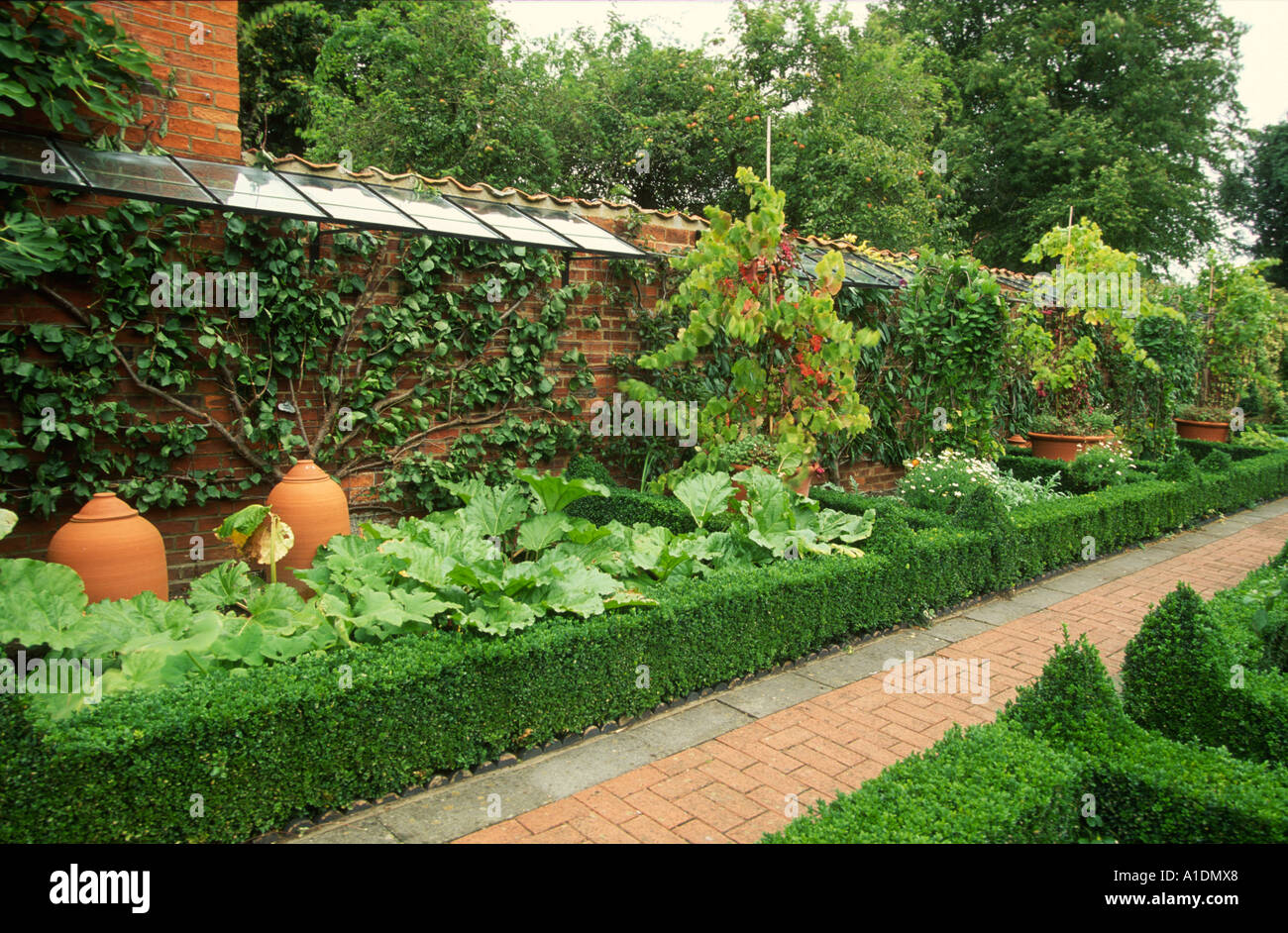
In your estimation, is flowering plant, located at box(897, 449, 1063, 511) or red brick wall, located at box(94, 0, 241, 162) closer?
red brick wall, located at box(94, 0, 241, 162)

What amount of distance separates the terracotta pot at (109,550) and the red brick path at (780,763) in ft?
7.82

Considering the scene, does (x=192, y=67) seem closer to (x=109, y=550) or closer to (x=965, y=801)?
(x=109, y=550)

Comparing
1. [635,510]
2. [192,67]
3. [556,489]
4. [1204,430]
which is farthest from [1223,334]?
[192,67]

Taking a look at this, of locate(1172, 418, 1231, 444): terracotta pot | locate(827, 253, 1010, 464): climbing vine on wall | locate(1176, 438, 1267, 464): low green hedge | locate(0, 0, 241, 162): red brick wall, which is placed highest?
locate(0, 0, 241, 162): red brick wall

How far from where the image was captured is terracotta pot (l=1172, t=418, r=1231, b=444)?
13828 millimetres

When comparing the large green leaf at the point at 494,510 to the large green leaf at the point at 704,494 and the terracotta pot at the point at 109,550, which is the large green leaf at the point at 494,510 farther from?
the terracotta pot at the point at 109,550

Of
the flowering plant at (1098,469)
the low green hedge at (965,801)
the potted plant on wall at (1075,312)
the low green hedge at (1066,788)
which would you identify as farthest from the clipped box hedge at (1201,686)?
the potted plant on wall at (1075,312)

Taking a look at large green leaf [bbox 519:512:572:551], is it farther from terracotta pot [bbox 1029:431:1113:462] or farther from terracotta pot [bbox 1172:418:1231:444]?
terracotta pot [bbox 1172:418:1231:444]

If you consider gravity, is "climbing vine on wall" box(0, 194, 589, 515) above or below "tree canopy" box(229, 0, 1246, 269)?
below

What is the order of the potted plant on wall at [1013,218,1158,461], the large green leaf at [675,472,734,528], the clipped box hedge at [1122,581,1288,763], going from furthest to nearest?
1. the potted plant on wall at [1013,218,1158,461]
2. the large green leaf at [675,472,734,528]
3. the clipped box hedge at [1122,581,1288,763]

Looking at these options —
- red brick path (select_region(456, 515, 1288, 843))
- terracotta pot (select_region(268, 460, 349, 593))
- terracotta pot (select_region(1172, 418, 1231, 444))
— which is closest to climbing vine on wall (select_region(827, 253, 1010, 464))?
red brick path (select_region(456, 515, 1288, 843))

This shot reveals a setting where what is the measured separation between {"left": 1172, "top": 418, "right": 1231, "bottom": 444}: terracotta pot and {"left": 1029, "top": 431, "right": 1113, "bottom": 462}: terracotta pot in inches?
200

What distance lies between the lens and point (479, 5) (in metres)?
15.0

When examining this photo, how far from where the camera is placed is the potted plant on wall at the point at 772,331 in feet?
19.9
